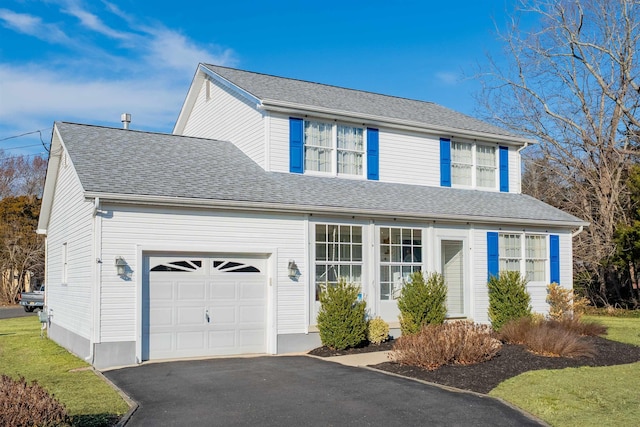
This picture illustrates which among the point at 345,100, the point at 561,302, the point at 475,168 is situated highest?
the point at 345,100

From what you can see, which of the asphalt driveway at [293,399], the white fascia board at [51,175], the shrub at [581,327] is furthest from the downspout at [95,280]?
the shrub at [581,327]

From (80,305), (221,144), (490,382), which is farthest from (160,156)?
(490,382)

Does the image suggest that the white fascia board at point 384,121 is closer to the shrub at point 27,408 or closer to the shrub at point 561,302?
the shrub at point 561,302

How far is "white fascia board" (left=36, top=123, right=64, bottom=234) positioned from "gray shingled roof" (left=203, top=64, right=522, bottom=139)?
5.13 m

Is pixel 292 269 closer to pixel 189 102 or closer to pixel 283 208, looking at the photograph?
pixel 283 208

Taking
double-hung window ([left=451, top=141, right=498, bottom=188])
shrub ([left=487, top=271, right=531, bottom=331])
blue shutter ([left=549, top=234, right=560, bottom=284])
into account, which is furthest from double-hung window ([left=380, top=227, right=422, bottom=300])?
blue shutter ([left=549, top=234, right=560, bottom=284])

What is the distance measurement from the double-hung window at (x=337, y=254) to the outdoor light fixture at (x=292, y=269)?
0.71m

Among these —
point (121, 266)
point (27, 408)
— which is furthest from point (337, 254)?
point (27, 408)

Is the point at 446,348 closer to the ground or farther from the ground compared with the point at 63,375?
farther from the ground

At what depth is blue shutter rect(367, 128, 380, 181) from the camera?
61.2 ft

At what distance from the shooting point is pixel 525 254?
1973 cm

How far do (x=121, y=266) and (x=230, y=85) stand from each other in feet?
25.4

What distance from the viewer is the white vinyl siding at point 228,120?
1781 centimetres

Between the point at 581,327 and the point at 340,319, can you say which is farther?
the point at 581,327
